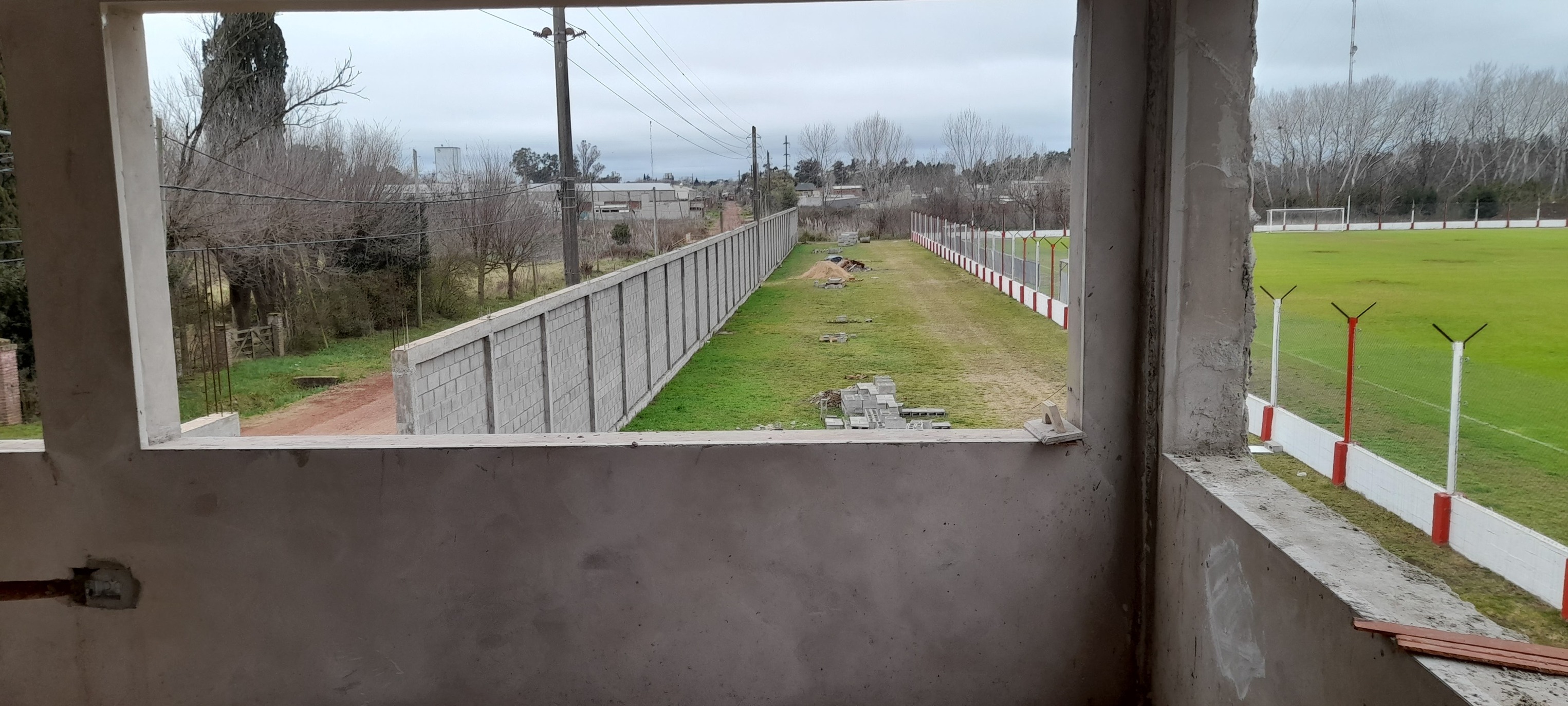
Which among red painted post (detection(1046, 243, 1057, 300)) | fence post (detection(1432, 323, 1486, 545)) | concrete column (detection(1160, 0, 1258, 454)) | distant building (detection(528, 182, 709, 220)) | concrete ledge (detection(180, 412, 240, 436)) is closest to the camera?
concrete column (detection(1160, 0, 1258, 454))

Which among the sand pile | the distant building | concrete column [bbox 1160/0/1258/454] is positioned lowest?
the sand pile

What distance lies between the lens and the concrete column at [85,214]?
2838 millimetres

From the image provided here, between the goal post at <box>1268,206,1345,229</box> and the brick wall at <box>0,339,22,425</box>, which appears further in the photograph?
the brick wall at <box>0,339,22,425</box>

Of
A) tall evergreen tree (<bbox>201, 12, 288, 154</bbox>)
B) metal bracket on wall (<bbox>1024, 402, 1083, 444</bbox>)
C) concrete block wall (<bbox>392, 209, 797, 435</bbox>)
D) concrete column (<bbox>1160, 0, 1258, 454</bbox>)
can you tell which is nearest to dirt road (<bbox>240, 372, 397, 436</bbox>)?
concrete block wall (<bbox>392, 209, 797, 435</bbox>)

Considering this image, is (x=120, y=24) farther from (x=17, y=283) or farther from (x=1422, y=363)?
(x=17, y=283)

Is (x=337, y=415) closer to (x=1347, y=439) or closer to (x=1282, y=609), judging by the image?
(x=1347, y=439)

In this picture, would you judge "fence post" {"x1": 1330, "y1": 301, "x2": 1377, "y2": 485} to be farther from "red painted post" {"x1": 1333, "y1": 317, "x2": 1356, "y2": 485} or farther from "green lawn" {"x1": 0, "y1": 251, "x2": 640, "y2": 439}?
"green lawn" {"x1": 0, "y1": 251, "x2": 640, "y2": 439}

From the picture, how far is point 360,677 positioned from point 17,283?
12.4 m

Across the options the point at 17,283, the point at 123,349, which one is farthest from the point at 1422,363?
the point at 17,283

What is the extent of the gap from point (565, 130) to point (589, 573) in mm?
12256

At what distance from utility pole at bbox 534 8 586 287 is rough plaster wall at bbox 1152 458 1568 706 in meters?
12.8

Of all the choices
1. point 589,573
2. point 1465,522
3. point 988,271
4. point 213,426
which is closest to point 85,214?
point 213,426

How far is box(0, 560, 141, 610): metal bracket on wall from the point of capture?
3.01 metres

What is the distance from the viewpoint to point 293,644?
304 cm
